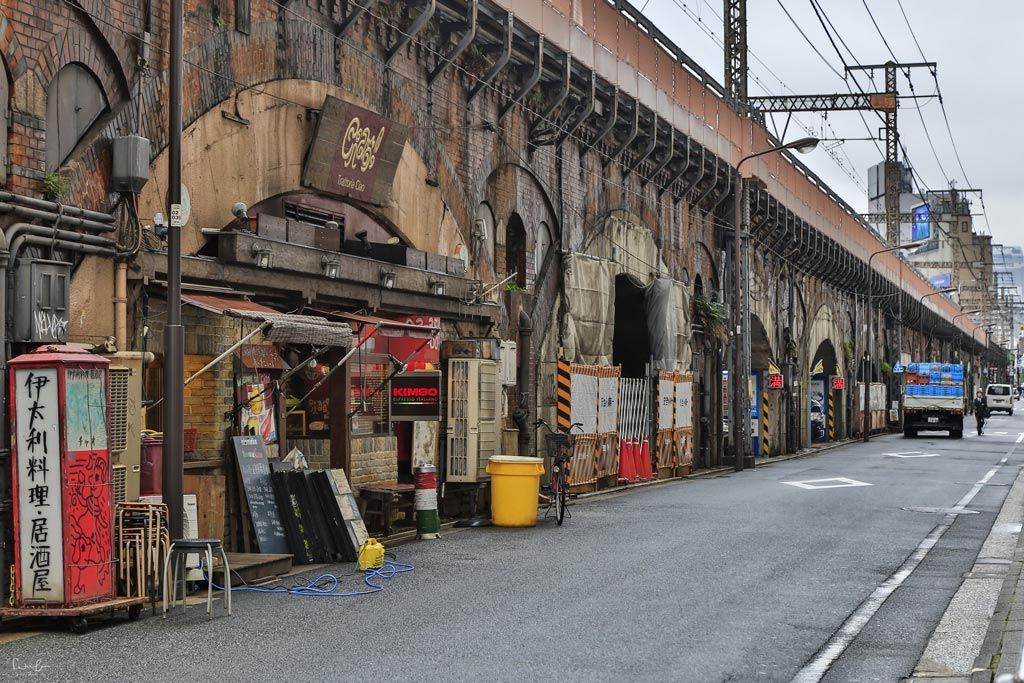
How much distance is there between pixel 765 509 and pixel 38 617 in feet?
43.4

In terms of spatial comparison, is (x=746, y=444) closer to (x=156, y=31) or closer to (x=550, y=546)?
(x=550, y=546)

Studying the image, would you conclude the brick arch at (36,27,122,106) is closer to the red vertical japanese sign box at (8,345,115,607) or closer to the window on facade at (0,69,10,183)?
the window on facade at (0,69,10,183)

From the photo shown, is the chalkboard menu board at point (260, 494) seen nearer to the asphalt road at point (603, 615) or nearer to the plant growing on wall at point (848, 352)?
the asphalt road at point (603, 615)

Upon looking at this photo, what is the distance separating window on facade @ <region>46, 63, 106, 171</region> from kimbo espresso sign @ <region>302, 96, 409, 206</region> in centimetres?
425

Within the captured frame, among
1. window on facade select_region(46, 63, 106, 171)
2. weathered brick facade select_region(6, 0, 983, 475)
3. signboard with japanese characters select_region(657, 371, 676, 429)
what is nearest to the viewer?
window on facade select_region(46, 63, 106, 171)

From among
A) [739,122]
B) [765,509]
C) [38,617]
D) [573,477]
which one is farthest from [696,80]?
[38,617]

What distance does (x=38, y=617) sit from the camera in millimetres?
10305

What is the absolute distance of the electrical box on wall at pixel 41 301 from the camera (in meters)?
11.7

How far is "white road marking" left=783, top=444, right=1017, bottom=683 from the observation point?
29.2 feet

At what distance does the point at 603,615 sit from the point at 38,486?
15.5ft

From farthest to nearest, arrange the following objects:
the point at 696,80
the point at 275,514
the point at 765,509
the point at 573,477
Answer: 1. the point at 696,80
2. the point at 573,477
3. the point at 765,509
4. the point at 275,514

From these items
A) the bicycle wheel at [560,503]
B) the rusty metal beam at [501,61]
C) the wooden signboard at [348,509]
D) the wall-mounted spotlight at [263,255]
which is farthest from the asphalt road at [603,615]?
the rusty metal beam at [501,61]

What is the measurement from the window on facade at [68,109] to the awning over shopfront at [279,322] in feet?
6.60

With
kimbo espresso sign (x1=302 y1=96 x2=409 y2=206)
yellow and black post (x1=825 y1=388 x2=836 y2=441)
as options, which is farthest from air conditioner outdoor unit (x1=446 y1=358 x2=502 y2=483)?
yellow and black post (x1=825 y1=388 x2=836 y2=441)
